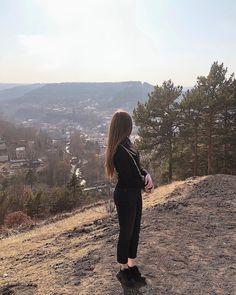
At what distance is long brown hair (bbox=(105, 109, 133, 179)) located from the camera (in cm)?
448

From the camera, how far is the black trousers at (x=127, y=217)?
178 inches

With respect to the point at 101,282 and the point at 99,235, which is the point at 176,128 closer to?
the point at 99,235

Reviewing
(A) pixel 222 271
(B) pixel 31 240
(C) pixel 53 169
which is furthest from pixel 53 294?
(C) pixel 53 169

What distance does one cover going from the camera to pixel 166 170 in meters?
25.0

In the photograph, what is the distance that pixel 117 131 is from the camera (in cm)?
450

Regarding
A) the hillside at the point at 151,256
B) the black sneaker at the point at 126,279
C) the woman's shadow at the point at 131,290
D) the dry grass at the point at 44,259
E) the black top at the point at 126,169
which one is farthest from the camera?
the dry grass at the point at 44,259

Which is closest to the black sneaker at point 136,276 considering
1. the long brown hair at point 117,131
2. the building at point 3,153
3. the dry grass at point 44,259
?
the dry grass at point 44,259

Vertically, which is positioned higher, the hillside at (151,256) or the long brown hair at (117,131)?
the long brown hair at (117,131)

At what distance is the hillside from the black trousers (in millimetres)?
573

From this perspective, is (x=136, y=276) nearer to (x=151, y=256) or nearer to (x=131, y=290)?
(x=131, y=290)

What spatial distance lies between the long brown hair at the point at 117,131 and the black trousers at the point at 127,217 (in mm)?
385

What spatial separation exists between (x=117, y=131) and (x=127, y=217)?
3.41 feet

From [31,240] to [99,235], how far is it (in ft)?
9.18

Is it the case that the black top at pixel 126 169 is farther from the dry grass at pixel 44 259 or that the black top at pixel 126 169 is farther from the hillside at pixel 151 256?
the dry grass at pixel 44 259
